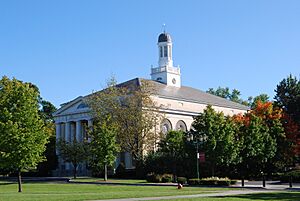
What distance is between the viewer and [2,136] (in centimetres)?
3478

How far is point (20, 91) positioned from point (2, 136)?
3570 millimetres

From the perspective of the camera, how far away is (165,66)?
288ft

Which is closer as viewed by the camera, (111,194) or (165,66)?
(111,194)

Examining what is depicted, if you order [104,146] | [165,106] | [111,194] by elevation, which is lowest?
[111,194]

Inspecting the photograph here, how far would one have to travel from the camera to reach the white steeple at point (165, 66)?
87356 millimetres

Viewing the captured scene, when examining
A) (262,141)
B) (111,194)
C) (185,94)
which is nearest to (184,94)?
(185,94)

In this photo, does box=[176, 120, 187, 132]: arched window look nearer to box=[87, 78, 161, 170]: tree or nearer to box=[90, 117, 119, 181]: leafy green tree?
box=[87, 78, 161, 170]: tree

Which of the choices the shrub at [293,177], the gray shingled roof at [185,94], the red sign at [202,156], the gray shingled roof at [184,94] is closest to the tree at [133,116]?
the gray shingled roof at [184,94]

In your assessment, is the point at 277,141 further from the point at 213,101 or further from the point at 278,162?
the point at 213,101

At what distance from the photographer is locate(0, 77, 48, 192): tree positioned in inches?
1367

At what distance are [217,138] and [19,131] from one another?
76.2ft

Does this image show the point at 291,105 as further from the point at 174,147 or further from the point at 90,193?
the point at 90,193

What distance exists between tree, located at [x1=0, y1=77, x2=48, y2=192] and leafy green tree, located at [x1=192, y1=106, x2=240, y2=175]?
66.2ft

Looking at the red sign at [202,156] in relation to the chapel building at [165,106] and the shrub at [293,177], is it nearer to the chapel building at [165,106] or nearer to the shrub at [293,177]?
the shrub at [293,177]
